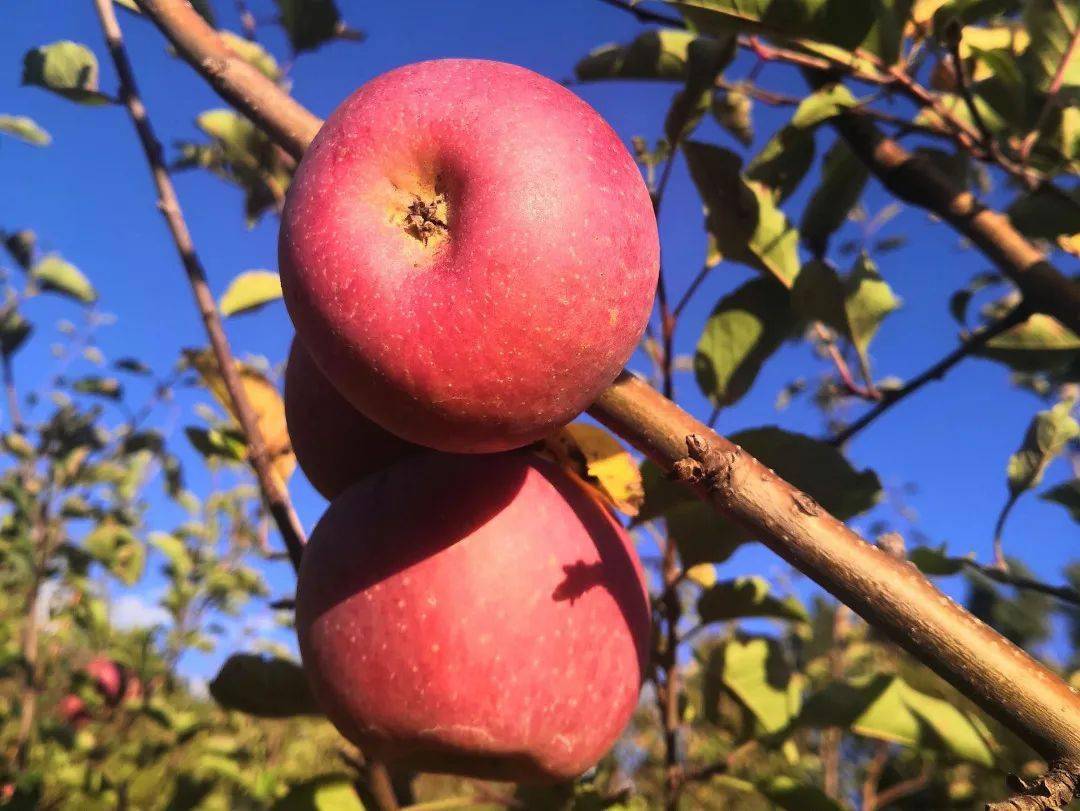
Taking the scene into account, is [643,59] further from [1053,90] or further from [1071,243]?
[1071,243]

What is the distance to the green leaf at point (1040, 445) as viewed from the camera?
3.41 feet

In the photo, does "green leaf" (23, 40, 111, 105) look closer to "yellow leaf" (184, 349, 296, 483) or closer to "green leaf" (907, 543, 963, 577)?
"yellow leaf" (184, 349, 296, 483)

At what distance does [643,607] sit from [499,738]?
0.21m

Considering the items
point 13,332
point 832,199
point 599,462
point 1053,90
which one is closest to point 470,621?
point 599,462

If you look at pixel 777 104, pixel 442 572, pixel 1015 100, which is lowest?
pixel 442 572

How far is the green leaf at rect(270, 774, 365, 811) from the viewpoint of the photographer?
958 mm

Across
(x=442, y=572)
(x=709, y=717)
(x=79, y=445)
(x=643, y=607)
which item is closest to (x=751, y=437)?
(x=643, y=607)

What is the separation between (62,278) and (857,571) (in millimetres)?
3167

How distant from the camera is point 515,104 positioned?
0.61 metres

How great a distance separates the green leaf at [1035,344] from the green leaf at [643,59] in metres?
0.66

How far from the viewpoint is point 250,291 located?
1414mm

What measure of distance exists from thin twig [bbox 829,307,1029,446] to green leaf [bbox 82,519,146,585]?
9.03 feet

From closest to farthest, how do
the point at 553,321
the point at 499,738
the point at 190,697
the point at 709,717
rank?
the point at 553,321
the point at 499,738
the point at 709,717
the point at 190,697

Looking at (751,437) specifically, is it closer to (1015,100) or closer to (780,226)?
(780,226)
